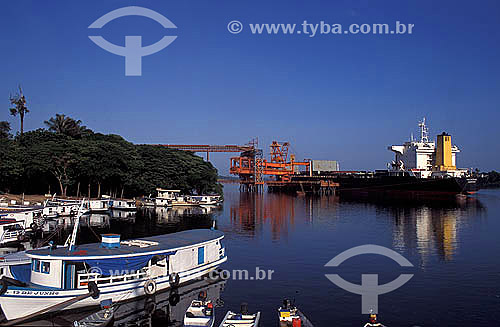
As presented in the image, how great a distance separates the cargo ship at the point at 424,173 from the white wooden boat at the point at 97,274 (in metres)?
89.8

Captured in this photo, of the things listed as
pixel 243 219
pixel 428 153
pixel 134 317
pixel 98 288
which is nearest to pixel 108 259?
pixel 98 288

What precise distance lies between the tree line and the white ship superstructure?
190 feet

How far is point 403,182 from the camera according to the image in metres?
116

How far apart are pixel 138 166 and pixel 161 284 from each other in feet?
193

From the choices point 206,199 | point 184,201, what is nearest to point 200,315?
point 184,201

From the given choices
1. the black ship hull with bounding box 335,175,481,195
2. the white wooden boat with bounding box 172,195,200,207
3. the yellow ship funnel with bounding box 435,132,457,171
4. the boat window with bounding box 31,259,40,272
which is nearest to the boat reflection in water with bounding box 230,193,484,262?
the white wooden boat with bounding box 172,195,200,207

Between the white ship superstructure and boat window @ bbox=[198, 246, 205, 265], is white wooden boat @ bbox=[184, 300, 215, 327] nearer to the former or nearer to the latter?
boat window @ bbox=[198, 246, 205, 265]

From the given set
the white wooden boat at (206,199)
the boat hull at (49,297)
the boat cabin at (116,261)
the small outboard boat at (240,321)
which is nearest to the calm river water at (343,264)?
the boat hull at (49,297)

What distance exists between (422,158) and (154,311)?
11466 centimetres

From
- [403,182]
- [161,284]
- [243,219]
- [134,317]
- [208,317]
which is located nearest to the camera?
[208,317]

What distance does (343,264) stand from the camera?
3497 cm

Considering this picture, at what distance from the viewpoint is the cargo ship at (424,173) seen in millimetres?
104375

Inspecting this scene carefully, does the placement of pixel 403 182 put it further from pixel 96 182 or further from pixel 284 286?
pixel 284 286

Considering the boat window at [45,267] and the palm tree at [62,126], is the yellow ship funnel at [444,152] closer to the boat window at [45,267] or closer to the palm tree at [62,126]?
the palm tree at [62,126]
